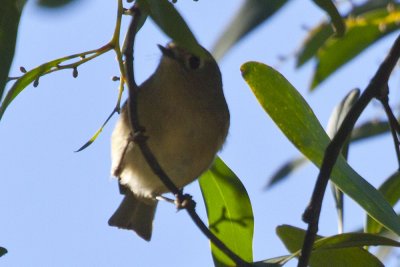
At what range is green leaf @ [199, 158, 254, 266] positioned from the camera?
8.86 feet

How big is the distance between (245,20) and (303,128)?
0.59 metres

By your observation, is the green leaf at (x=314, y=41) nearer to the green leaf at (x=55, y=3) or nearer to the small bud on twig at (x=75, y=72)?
the small bud on twig at (x=75, y=72)

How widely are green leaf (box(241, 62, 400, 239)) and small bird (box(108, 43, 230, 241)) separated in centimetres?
99

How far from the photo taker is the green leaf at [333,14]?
77.0 inches

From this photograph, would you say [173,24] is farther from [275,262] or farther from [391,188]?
[391,188]

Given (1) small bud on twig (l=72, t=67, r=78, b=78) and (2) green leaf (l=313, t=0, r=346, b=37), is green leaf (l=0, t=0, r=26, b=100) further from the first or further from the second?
(2) green leaf (l=313, t=0, r=346, b=37)

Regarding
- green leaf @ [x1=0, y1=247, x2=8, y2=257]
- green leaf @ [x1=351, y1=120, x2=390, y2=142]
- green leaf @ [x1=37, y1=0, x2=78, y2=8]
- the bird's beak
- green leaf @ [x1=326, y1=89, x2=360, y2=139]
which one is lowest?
green leaf @ [x1=0, y1=247, x2=8, y2=257]

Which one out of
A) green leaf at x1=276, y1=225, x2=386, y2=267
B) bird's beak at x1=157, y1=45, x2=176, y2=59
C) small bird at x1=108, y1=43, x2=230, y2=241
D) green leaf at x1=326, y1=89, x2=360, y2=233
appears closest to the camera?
green leaf at x1=276, y1=225, x2=386, y2=267

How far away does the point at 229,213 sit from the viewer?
9.23 ft

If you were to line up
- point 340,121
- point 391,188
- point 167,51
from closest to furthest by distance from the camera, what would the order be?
1. point 340,121
2. point 391,188
3. point 167,51

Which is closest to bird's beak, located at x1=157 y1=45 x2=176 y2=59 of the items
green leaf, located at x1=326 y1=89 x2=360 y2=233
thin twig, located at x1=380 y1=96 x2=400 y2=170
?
green leaf, located at x1=326 y1=89 x2=360 y2=233

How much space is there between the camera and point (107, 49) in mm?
2244

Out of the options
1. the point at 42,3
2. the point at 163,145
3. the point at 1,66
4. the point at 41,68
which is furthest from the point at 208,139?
the point at 42,3

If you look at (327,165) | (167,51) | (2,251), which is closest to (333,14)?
(327,165)
